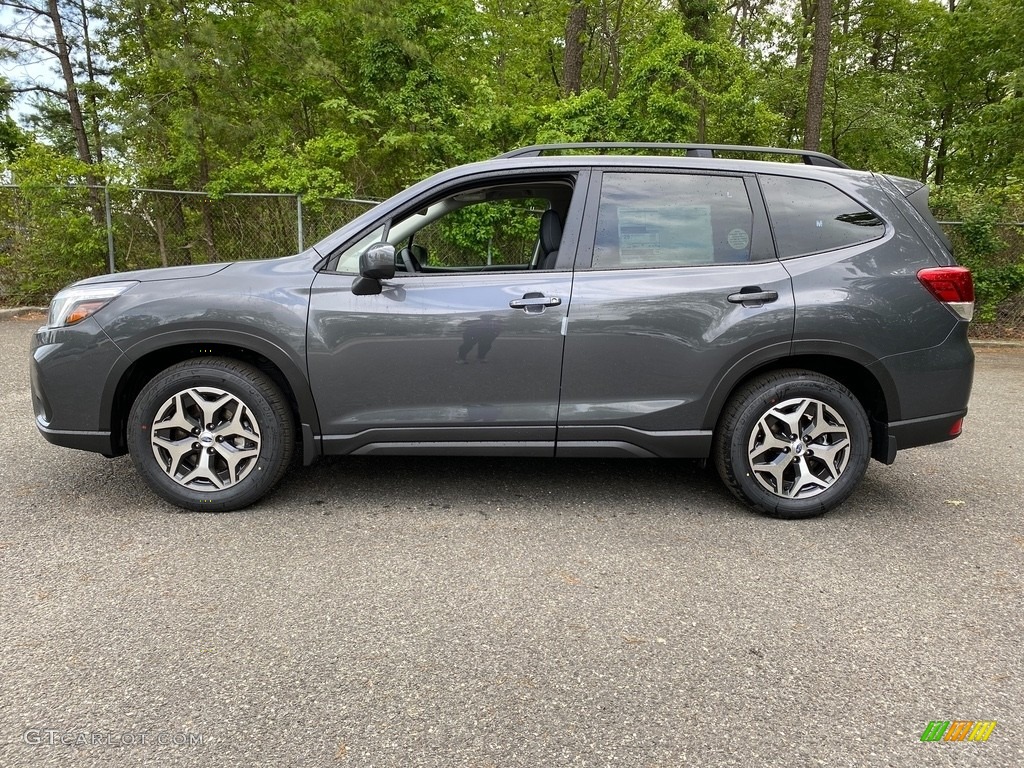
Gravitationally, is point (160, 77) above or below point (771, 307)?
above

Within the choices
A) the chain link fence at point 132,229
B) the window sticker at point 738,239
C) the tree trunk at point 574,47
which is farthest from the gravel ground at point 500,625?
the tree trunk at point 574,47

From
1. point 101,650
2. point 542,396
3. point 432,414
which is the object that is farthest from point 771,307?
point 101,650

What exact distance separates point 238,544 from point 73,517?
1.00 metres

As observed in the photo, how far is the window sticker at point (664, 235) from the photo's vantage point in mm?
3418

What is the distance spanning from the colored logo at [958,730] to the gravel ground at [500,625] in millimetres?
25

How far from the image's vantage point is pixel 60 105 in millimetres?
13688

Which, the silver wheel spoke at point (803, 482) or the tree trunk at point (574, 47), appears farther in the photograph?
the tree trunk at point (574, 47)

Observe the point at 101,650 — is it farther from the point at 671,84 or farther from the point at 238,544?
the point at 671,84

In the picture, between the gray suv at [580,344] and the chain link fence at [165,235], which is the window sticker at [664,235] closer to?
the gray suv at [580,344]

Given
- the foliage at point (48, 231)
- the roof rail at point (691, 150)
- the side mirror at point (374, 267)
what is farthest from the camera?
the foliage at point (48, 231)

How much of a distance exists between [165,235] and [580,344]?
988 centimetres

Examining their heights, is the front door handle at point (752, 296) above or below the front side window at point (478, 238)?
below

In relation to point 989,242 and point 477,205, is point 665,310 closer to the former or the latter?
point 477,205

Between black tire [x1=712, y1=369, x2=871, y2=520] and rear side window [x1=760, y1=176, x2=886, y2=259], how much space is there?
688 millimetres
